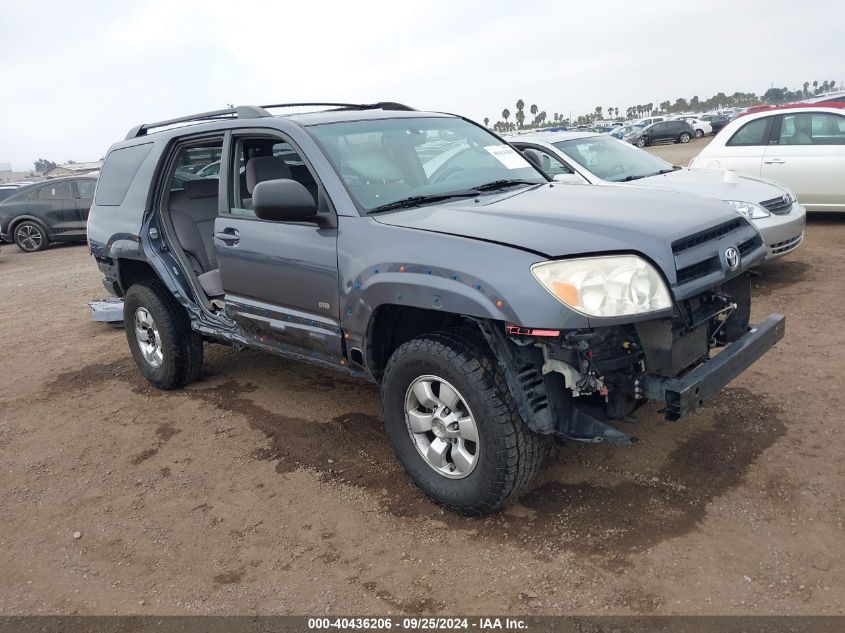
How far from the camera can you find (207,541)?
324 cm

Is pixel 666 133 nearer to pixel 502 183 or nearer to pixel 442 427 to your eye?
pixel 502 183

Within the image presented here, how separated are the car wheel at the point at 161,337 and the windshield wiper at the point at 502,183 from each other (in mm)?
2500

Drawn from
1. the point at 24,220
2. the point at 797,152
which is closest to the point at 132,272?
the point at 797,152

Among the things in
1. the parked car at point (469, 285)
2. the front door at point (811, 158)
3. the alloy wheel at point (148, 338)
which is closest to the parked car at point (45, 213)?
the alloy wheel at point (148, 338)

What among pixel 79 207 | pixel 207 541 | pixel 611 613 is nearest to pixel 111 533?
pixel 207 541

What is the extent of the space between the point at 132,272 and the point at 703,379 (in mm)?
4344

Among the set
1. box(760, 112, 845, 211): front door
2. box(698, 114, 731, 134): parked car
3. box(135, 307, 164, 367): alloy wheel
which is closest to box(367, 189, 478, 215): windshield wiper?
box(135, 307, 164, 367): alloy wheel

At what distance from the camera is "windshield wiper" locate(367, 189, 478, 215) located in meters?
3.48

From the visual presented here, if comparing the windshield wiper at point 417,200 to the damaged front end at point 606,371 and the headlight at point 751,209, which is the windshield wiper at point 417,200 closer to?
the damaged front end at point 606,371

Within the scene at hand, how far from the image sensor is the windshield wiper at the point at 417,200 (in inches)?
137

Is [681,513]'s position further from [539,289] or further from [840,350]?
[840,350]

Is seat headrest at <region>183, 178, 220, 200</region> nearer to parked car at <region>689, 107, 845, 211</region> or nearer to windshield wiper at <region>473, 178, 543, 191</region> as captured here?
windshield wiper at <region>473, 178, 543, 191</region>

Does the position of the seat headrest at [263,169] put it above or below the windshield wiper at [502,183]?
above

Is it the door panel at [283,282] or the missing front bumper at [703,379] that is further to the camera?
the door panel at [283,282]
